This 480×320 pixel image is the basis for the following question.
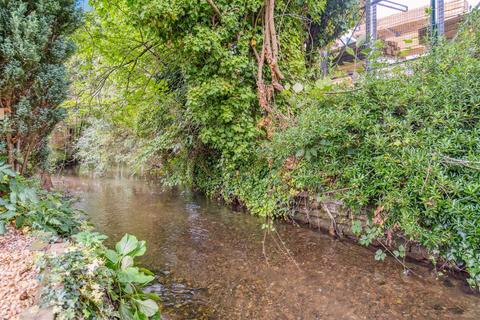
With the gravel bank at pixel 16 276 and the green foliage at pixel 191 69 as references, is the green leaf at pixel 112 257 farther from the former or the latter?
the green foliage at pixel 191 69

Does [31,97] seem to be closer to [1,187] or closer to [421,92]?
[1,187]

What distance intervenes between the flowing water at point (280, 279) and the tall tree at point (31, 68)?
2.06m

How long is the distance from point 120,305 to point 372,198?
9.48 feet

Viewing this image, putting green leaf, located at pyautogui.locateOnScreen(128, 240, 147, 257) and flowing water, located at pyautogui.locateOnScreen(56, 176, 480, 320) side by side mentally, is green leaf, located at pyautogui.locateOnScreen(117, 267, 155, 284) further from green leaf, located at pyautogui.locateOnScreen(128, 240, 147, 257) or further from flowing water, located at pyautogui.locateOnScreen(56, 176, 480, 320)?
flowing water, located at pyautogui.locateOnScreen(56, 176, 480, 320)

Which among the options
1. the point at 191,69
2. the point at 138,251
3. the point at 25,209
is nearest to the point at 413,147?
the point at 138,251

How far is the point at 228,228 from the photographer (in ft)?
17.4

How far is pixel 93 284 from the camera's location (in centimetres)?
173

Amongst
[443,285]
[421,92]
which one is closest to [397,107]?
[421,92]

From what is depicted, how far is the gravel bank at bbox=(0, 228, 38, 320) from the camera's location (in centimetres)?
170

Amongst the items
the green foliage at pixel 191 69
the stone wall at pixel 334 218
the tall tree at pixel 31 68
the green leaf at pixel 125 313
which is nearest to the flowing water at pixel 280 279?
the stone wall at pixel 334 218

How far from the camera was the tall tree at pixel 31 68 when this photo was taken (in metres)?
3.24

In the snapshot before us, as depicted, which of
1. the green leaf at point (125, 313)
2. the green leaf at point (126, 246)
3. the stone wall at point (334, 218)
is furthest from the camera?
the stone wall at point (334, 218)

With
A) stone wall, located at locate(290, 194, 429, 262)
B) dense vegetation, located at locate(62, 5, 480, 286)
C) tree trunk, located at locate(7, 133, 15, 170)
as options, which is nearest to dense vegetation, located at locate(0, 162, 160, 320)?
tree trunk, located at locate(7, 133, 15, 170)

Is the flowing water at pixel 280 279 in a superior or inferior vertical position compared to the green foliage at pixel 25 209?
inferior
